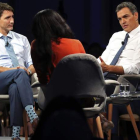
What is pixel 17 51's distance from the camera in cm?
360

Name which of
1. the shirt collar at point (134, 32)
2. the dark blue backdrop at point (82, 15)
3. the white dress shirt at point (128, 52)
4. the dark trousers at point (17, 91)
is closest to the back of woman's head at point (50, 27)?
the dark trousers at point (17, 91)

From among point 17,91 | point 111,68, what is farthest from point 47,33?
point 111,68

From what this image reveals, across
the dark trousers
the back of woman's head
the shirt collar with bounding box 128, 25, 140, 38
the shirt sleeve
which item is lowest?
the dark trousers

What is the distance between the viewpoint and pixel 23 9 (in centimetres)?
554

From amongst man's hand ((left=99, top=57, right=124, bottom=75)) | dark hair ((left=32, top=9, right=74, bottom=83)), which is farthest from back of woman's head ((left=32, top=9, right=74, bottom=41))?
man's hand ((left=99, top=57, right=124, bottom=75))

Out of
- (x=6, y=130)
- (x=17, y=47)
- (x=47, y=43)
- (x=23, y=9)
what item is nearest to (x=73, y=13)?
(x=23, y=9)

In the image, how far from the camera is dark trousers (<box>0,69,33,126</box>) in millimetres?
2771

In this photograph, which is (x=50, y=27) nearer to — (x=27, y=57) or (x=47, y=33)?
(x=47, y=33)

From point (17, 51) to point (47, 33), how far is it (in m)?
1.29

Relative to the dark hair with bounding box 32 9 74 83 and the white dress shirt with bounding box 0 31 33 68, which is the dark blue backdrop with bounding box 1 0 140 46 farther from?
the dark hair with bounding box 32 9 74 83

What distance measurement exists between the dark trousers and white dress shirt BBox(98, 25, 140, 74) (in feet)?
3.37

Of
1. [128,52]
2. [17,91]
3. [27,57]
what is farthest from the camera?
[27,57]

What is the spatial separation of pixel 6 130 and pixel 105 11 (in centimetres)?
286

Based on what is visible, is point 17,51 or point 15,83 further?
point 17,51
